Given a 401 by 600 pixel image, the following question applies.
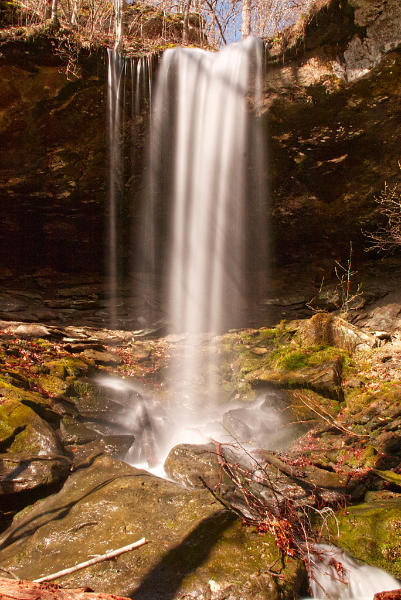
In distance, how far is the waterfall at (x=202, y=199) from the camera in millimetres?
7723

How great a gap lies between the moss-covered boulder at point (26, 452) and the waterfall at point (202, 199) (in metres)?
2.64

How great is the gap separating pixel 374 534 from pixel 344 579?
538 millimetres

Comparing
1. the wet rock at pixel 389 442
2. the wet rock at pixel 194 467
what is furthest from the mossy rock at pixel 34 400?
the wet rock at pixel 389 442

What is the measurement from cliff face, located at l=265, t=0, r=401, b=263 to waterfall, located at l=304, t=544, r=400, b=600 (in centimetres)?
777

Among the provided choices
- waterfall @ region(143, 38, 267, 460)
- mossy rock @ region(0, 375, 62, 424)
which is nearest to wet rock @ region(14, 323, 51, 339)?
mossy rock @ region(0, 375, 62, 424)

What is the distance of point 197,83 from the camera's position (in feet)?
26.0

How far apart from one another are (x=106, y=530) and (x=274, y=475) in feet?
6.88

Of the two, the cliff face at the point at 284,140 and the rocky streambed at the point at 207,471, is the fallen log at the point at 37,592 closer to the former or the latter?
the rocky streambed at the point at 207,471

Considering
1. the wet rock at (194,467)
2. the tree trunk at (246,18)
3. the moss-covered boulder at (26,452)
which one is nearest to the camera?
the moss-covered boulder at (26,452)

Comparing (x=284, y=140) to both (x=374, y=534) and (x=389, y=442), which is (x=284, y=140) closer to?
(x=389, y=442)

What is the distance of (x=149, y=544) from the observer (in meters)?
2.78

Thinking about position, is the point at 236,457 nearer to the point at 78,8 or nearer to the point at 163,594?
the point at 163,594

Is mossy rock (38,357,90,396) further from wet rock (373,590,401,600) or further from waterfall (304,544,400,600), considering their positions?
wet rock (373,590,401,600)

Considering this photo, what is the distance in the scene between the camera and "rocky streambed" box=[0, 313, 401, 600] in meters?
2.62
